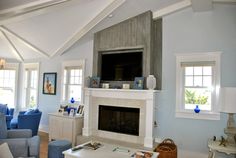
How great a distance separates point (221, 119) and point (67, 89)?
4.28 metres

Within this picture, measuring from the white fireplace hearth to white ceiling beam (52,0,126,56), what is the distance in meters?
1.39

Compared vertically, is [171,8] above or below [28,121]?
above

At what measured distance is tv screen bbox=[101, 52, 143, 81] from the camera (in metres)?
4.50

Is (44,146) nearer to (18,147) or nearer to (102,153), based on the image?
(18,147)

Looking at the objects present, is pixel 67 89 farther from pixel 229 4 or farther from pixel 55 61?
pixel 229 4

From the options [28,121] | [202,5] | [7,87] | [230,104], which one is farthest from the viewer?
[7,87]

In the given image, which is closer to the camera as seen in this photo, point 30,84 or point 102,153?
point 102,153

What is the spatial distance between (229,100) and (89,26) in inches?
127

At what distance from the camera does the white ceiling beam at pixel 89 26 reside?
3.70 metres

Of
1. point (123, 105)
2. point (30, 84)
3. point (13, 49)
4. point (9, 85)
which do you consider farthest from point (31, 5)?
point (9, 85)

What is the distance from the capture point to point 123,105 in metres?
4.55

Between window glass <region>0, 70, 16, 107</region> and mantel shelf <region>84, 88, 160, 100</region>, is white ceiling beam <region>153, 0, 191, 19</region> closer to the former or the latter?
mantel shelf <region>84, 88, 160, 100</region>

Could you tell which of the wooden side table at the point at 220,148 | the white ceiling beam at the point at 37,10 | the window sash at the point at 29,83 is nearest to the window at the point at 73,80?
the window sash at the point at 29,83

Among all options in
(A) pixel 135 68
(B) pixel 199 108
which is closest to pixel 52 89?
(A) pixel 135 68
